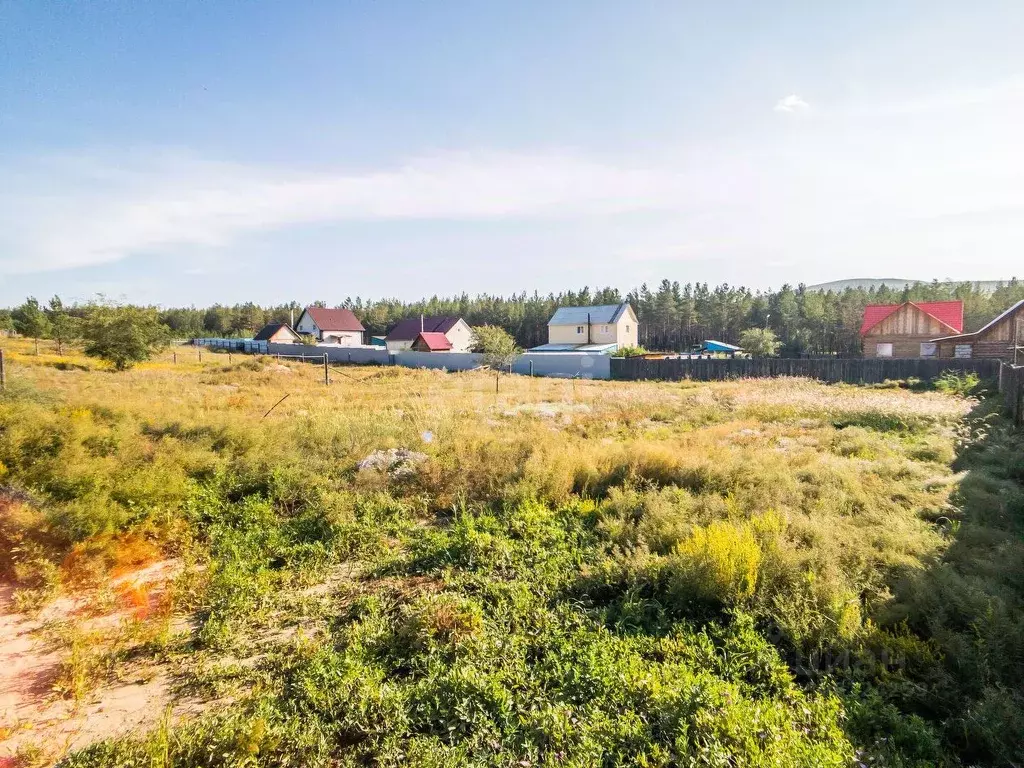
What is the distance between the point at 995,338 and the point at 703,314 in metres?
41.9

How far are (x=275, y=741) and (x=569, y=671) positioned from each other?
1.92m

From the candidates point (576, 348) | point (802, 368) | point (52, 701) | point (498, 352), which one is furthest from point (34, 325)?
point (802, 368)

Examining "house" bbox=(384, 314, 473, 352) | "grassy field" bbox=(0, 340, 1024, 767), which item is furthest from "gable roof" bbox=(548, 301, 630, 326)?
"grassy field" bbox=(0, 340, 1024, 767)

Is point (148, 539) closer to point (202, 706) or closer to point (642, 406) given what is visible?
point (202, 706)

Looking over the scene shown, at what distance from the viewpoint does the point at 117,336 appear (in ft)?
80.5

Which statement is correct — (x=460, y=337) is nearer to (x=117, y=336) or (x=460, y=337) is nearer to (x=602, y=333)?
(x=602, y=333)

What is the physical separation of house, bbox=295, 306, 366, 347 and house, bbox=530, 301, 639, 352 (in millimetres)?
25164

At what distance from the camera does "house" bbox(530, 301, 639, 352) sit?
46969mm

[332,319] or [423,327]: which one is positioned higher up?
[332,319]

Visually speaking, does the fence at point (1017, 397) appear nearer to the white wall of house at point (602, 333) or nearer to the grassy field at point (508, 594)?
the grassy field at point (508, 594)

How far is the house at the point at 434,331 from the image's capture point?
55875 millimetres

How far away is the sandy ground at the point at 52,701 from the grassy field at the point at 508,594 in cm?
3

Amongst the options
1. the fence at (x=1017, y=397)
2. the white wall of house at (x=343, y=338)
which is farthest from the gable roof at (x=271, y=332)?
the fence at (x=1017, y=397)

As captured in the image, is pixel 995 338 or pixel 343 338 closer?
pixel 995 338
